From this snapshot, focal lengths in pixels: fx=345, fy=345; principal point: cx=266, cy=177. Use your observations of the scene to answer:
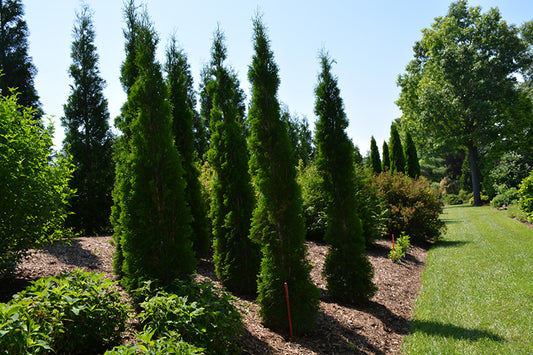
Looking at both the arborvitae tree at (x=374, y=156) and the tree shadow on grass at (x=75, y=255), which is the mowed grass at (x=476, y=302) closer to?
the tree shadow on grass at (x=75, y=255)

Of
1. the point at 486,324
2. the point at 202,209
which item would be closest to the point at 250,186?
the point at 202,209

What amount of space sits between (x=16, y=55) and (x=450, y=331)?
17.8 meters

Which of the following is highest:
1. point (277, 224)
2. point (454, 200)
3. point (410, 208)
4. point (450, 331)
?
point (454, 200)

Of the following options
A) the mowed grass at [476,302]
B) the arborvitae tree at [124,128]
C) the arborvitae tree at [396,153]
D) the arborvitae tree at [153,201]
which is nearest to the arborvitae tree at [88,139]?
the arborvitae tree at [124,128]

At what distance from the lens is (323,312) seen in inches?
227

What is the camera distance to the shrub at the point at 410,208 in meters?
13.4

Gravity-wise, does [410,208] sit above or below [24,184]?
below

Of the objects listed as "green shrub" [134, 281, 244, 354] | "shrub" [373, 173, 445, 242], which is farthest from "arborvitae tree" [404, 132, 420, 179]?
"green shrub" [134, 281, 244, 354]

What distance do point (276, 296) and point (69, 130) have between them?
1163 centimetres

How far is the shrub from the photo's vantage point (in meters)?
13.4

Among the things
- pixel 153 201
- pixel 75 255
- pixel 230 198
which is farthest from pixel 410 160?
pixel 153 201

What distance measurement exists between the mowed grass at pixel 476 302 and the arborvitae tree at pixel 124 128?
473cm

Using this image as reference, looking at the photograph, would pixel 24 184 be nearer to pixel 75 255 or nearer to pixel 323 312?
pixel 75 255

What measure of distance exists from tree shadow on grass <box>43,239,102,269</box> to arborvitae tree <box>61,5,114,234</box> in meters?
5.82
